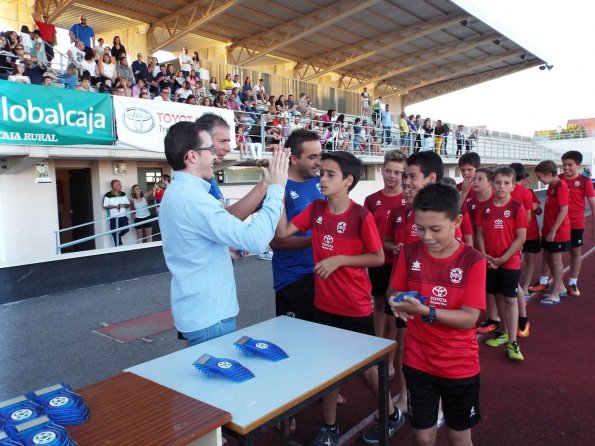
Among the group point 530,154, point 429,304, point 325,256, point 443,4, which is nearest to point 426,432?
point 429,304

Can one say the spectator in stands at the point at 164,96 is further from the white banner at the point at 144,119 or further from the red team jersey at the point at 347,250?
the red team jersey at the point at 347,250

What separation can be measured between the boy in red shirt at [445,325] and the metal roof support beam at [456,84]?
2776 cm

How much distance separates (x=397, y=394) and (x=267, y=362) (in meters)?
2.11

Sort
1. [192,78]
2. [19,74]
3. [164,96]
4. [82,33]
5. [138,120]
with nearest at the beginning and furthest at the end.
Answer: [19,74]
[138,120]
[164,96]
[82,33]
[192,78]

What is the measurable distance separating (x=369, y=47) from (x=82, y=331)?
19.9 meters

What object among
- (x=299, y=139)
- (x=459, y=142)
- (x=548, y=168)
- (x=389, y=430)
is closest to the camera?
(x=389, y=430)

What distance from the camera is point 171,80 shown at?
12.5 m

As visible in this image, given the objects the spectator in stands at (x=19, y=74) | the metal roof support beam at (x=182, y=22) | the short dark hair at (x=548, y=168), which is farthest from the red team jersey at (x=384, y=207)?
the metal roof support beam at (x=182, y=22)

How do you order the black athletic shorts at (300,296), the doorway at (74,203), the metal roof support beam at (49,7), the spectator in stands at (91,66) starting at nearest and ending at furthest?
the black athletic shorts at (300,296), the spectator in stands at (91,66), the doorway at (74,203), the metal roof support beam at (49,7)

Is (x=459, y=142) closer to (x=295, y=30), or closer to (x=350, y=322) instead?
(x=295, y=30)

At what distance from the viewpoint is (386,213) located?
374 cm

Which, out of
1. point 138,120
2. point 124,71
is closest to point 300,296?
point 138,120

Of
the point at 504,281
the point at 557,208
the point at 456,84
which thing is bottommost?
the point at 504,281

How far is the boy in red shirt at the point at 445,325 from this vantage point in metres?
2.24
